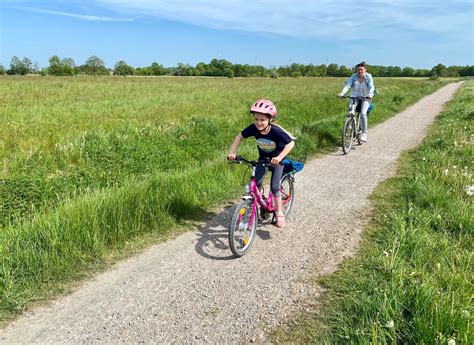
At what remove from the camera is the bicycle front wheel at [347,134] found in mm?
9484

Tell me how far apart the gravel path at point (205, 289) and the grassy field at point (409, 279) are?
0.97 ft

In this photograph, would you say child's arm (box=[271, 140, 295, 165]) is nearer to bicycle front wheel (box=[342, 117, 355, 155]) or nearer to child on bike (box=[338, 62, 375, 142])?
bicycle front wheel (box=[342, 117, 355, 155])

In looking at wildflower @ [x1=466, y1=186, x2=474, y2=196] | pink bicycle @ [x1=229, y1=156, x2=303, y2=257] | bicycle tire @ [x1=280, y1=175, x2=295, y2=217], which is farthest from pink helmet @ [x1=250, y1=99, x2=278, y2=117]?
wildflower @ [x1=466, y1=186, x2=474, y2=196]

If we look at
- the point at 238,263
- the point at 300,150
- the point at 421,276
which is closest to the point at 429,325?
the point at 421,276

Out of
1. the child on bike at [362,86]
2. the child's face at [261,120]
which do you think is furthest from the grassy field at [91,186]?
the child's face at [261,120]

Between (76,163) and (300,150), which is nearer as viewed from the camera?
(76,163)

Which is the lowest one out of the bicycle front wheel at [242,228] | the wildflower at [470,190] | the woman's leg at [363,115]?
the bicycle front wheel at [242,228]

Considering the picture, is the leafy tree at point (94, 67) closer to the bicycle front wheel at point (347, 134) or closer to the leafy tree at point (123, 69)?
the leafy tree at point (123, 69)

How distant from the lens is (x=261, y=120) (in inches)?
172

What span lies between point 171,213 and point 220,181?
1579 millimetres

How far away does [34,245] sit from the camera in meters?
3.78

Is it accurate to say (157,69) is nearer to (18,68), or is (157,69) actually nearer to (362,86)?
(18,68)

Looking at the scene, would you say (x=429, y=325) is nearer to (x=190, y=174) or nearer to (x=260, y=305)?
(x=260, y=305)

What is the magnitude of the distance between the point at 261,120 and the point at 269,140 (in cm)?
33
